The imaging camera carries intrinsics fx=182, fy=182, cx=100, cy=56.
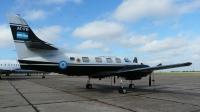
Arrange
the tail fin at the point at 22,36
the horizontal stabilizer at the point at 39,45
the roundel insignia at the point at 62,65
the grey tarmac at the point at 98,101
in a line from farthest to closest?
the roundel insignia at the point at 62,65 → the tail fin at the point at 22,36 → the horizontal stabilizer at the point at 39,45 → the grey tarmac at the point at 98,101

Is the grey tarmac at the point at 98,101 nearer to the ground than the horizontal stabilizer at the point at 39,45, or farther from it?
nearer to the ground

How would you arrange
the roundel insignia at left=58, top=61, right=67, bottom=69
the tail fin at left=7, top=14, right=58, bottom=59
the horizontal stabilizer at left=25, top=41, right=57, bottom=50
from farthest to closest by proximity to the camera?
the roundel insignia at left=58, top=61, right=67, bottom=69 < the tail fin at left=7, top=14, right=58, bottom=59 < the horizontal stabilizer at left=25, top=41, right=57, bottom=50

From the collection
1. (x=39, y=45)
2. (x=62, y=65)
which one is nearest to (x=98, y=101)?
(x=62, y=65)

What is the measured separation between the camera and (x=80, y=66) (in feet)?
48.9

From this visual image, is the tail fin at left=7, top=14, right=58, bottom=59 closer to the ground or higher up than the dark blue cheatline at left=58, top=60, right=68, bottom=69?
higher up

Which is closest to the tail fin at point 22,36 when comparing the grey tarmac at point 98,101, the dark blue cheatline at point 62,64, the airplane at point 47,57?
the airplane at point 47,57

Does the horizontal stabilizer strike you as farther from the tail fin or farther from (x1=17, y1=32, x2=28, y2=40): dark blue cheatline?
(x1=17, y1=32, x2=28, y2=40): dark blue cheatline

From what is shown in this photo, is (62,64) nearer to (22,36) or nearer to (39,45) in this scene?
(39,45)

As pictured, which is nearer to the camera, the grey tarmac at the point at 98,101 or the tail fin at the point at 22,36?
the grey tarmac at the point at 98,101

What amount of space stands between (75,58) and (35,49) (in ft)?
10.3

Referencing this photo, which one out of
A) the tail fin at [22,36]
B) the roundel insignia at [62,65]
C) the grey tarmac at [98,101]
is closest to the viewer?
the grey tarmac at [98,101]

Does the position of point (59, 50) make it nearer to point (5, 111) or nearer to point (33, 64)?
point (33, 64)

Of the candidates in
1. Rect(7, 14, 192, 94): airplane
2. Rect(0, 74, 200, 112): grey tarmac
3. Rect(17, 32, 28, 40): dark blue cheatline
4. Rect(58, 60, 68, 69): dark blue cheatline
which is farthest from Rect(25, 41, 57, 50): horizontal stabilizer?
Rect(0, 74, 200, 112): grey tarmac

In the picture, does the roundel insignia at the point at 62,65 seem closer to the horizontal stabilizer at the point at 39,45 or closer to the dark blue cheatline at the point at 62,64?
the dark blue cheatline at the point at 62,64
